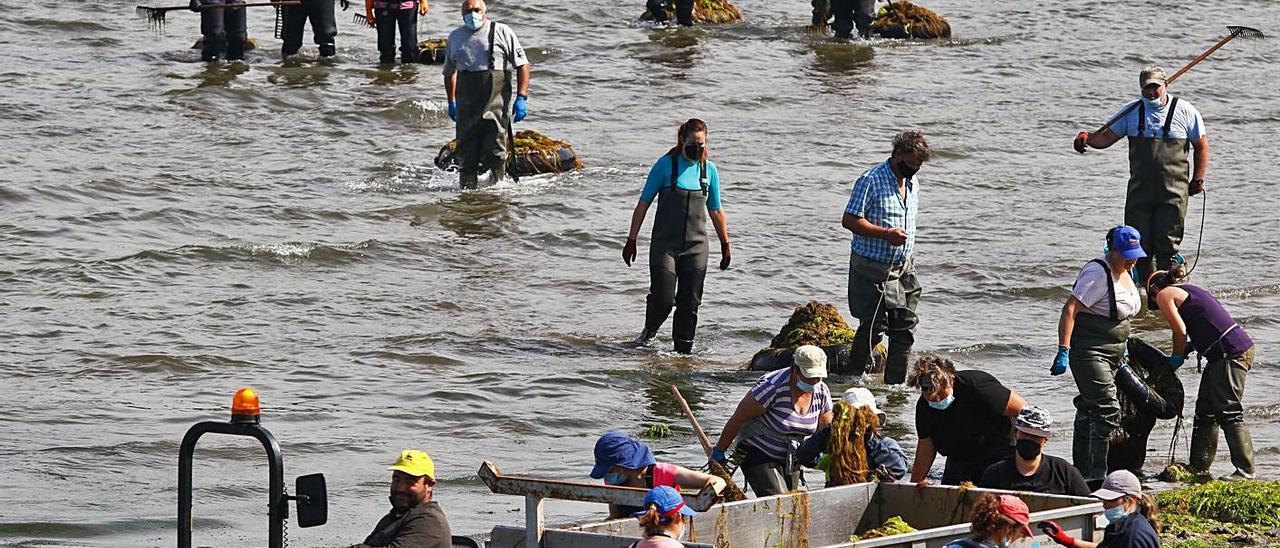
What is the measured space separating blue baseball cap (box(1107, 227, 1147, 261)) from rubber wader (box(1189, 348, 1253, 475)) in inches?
38.9

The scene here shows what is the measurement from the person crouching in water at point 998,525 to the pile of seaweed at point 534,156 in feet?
39.2

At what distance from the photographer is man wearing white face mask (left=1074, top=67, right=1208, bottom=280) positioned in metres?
13.2

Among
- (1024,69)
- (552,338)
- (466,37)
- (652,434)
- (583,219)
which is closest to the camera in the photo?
(652,434)

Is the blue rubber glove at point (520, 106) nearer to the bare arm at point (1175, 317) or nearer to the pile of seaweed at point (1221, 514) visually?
the bare arm at point (1175, 317)

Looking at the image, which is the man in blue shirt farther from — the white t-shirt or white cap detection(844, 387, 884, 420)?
white cap detection(844, 387, 884, 420)

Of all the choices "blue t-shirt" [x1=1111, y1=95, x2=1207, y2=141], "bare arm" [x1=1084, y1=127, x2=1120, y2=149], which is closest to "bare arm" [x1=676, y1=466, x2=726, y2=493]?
"bare arm" [x1=1084, y1=127, x2=1120, y2=149]

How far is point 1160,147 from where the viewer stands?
13.2m

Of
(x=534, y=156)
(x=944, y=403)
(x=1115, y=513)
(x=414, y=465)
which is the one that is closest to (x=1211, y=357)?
(x=944, y=403)

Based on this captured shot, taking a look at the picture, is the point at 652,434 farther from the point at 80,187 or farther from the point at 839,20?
the point at 839,20

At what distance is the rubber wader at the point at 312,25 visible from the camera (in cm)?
2302

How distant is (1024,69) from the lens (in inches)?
1006

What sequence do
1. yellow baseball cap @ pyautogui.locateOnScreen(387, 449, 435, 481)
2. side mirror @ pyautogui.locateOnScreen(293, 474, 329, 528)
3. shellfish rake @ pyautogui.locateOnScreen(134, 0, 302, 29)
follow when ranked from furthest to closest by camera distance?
1. shellfish rake @ pyautogui.locateOnScreen(134, 0, 302, 29)
2. yellow baseball cap @ pyautogui.locateOnScreen(387, 449, 435, 481)
3. side mirror @ pyautogui.locateOnScreen(293, 474, 329, 528)

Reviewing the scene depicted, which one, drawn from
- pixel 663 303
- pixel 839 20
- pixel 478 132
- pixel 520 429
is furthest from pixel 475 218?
pixel 839 20

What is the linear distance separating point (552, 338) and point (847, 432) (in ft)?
16.9
